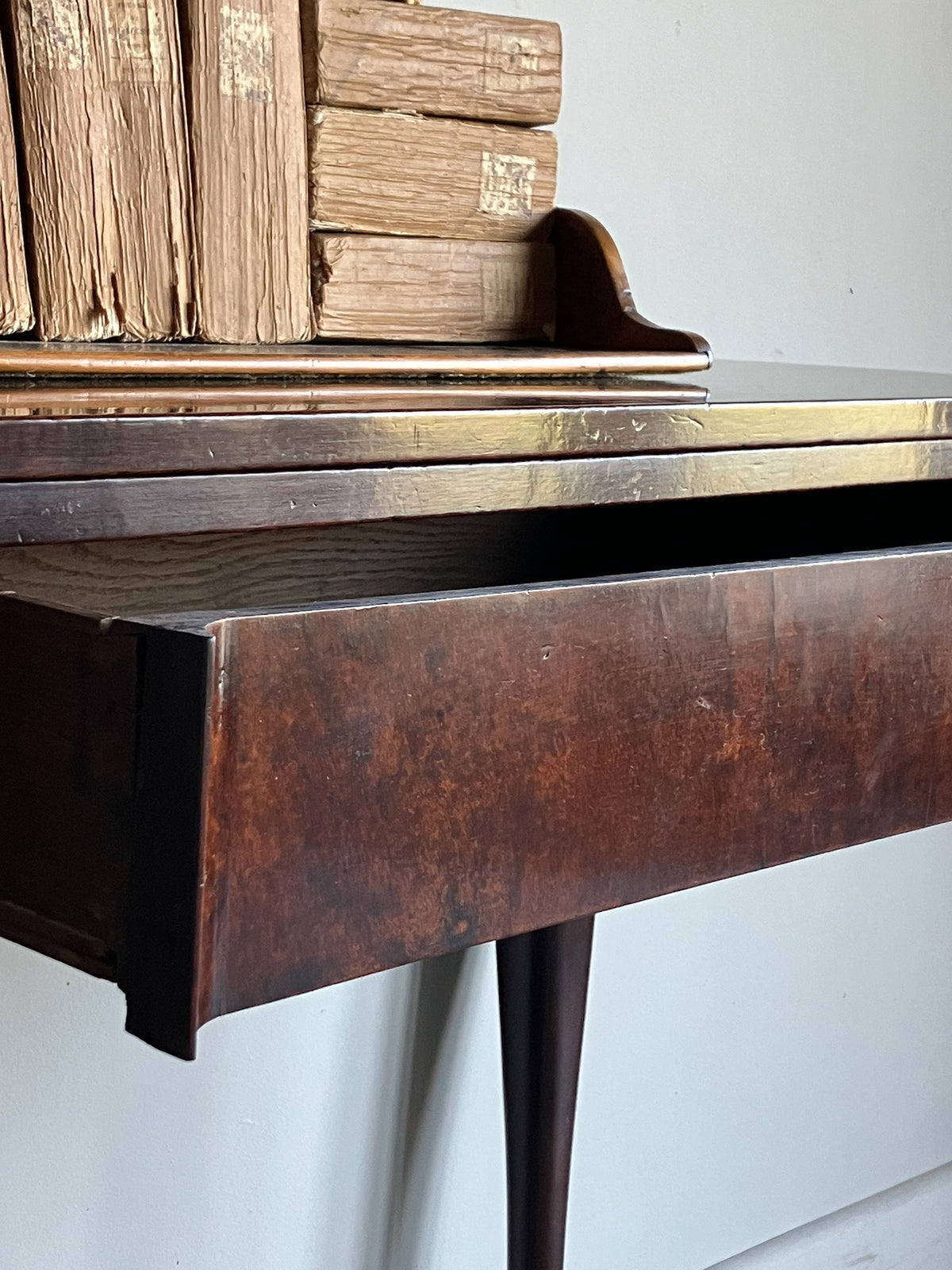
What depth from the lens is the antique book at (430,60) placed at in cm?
81

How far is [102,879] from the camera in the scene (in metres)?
0.42

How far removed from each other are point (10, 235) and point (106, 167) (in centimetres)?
6

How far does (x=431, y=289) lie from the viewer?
2.84ft

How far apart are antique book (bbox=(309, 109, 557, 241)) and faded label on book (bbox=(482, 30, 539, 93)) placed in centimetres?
2

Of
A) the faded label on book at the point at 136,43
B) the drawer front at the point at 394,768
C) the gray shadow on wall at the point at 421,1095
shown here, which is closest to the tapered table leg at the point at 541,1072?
the gray shadow on wall at the point at 421,1095

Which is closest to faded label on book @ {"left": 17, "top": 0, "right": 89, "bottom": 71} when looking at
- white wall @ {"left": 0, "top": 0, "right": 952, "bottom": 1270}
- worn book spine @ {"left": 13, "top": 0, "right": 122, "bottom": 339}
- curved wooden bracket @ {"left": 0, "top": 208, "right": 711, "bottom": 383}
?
worn book spine @ {"left": 13, "top": 0, "right": 122, "bottom": 339}

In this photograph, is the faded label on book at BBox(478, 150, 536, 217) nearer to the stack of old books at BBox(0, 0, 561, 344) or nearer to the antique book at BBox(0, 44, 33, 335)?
the stack of old books at BBox(0, 0, 561, 344)

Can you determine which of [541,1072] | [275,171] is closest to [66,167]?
[275,171]

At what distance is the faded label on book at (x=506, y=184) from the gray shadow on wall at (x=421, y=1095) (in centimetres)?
67

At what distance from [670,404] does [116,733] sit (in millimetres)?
342

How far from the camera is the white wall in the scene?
1.13 m

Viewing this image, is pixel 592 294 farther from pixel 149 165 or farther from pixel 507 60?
pixel 149 165

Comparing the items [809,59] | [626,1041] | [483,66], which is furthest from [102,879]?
[809,59]

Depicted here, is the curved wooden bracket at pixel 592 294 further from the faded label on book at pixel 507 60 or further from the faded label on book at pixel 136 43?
the faded label on book at pixel 136 43
